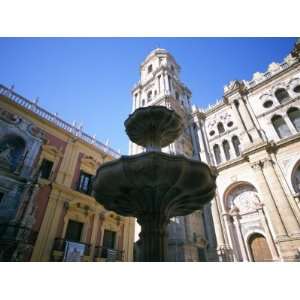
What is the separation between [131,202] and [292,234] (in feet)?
37.2

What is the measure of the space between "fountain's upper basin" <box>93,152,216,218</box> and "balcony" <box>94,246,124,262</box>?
26.0 ft

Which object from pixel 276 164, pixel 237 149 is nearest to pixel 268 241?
pixel 276 164

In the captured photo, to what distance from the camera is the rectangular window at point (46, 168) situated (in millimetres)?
12203

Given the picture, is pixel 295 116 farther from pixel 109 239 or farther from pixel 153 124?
pixel 109 239

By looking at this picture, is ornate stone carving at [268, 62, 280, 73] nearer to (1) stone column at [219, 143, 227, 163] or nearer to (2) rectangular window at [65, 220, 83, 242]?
(1) stone column at [219, 143, 227, 163]

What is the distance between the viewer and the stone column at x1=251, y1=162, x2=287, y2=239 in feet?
41.7

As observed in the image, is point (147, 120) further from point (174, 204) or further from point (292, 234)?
point (292, 234)

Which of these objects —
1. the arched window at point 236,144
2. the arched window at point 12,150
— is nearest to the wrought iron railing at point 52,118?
the arched window at point 12,150

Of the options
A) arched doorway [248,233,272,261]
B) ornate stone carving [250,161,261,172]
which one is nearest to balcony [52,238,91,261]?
Answer: arched doorway [248,233,272,261]

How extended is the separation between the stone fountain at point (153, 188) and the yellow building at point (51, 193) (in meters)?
6.25

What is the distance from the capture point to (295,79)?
17109 mm
